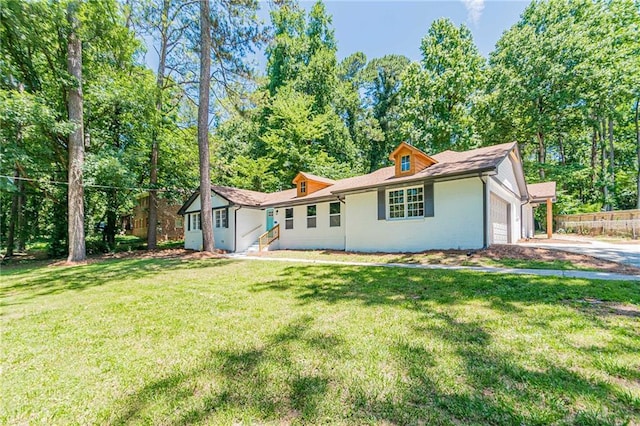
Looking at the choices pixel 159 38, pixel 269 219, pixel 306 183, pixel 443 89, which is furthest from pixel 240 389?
pixel 443 89

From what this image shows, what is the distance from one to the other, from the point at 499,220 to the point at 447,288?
875 centimetres

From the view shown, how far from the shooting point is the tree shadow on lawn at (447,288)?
455cm

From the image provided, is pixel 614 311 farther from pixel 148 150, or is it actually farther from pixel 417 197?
pixel 148 150

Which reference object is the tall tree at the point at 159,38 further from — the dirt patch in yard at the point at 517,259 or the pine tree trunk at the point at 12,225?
the dirt patch in yard at the point at 517,259

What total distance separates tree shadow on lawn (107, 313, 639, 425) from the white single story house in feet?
27.3

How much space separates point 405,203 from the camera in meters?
11.7

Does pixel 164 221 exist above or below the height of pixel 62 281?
above

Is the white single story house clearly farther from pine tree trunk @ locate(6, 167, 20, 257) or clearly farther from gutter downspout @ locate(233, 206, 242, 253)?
pine tree trunk @ locate(6, 167, 20, 257)

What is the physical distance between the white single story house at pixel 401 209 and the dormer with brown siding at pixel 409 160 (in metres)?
0.04

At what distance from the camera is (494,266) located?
7.62 meters

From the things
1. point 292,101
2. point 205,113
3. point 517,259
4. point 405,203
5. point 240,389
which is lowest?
point 240,389

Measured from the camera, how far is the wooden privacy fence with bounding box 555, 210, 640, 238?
1527 centimetres

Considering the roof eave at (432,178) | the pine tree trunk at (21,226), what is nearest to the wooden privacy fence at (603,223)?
the roof eave at (432,178)

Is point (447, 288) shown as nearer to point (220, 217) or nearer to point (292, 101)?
point (220, 217)
